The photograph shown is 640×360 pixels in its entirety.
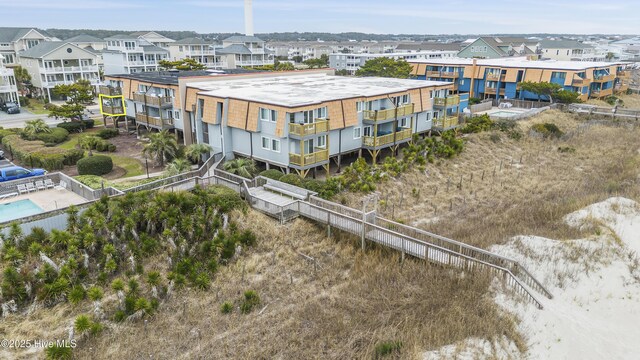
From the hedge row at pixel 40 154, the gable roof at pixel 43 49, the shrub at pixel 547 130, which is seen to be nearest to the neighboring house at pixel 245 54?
the gable roof at pixel 43 49

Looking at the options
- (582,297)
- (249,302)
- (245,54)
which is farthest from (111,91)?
(245,54)

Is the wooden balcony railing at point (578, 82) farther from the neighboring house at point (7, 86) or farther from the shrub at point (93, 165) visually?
the neighboring house at point (7, 86)

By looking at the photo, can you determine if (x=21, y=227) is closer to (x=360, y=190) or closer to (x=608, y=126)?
(x=360, y=190)

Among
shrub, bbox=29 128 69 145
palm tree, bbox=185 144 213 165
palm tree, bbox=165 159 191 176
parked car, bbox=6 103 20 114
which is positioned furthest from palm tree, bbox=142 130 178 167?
parked car, bbox=6 103 20 114

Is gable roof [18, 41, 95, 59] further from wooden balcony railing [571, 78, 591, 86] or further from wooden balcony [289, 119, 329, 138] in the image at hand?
wooden balcony railing [571, 78, 591, 86]

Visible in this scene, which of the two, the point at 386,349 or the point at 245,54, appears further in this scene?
the point at 245,54

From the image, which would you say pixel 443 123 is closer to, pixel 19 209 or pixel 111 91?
pixel 19 209
